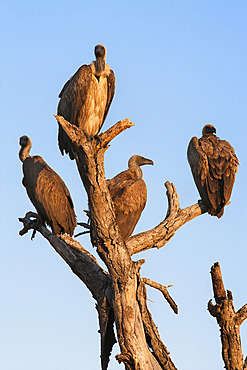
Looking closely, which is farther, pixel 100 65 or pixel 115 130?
pixel 100 65

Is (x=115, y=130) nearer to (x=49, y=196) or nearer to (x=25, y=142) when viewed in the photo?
(x=49, y=196)

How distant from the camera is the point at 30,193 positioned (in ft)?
29.2

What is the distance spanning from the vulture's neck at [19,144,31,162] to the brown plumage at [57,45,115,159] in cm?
84

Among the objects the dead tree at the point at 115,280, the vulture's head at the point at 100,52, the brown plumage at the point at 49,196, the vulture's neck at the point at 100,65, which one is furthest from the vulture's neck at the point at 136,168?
the dead tree at the point at 115,280

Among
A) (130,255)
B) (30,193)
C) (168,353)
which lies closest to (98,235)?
(130,255)

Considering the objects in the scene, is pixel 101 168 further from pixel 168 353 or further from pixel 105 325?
pixel 168 353

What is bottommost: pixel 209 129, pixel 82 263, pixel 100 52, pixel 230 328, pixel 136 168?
pixel 230 328

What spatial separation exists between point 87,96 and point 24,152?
1601 millimetres

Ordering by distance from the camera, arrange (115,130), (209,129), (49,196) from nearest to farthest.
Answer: (115,130) → (49,196) → (209,129)

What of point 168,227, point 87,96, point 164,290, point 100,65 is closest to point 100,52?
point 100,65

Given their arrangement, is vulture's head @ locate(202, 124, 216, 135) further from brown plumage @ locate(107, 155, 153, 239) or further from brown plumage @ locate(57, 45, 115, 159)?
brown plumage @ locate(107, 155, 153, 239)

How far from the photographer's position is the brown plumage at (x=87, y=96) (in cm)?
902

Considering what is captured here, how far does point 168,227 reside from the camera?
7.81 meters

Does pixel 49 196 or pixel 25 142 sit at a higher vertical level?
pixel 25 142
